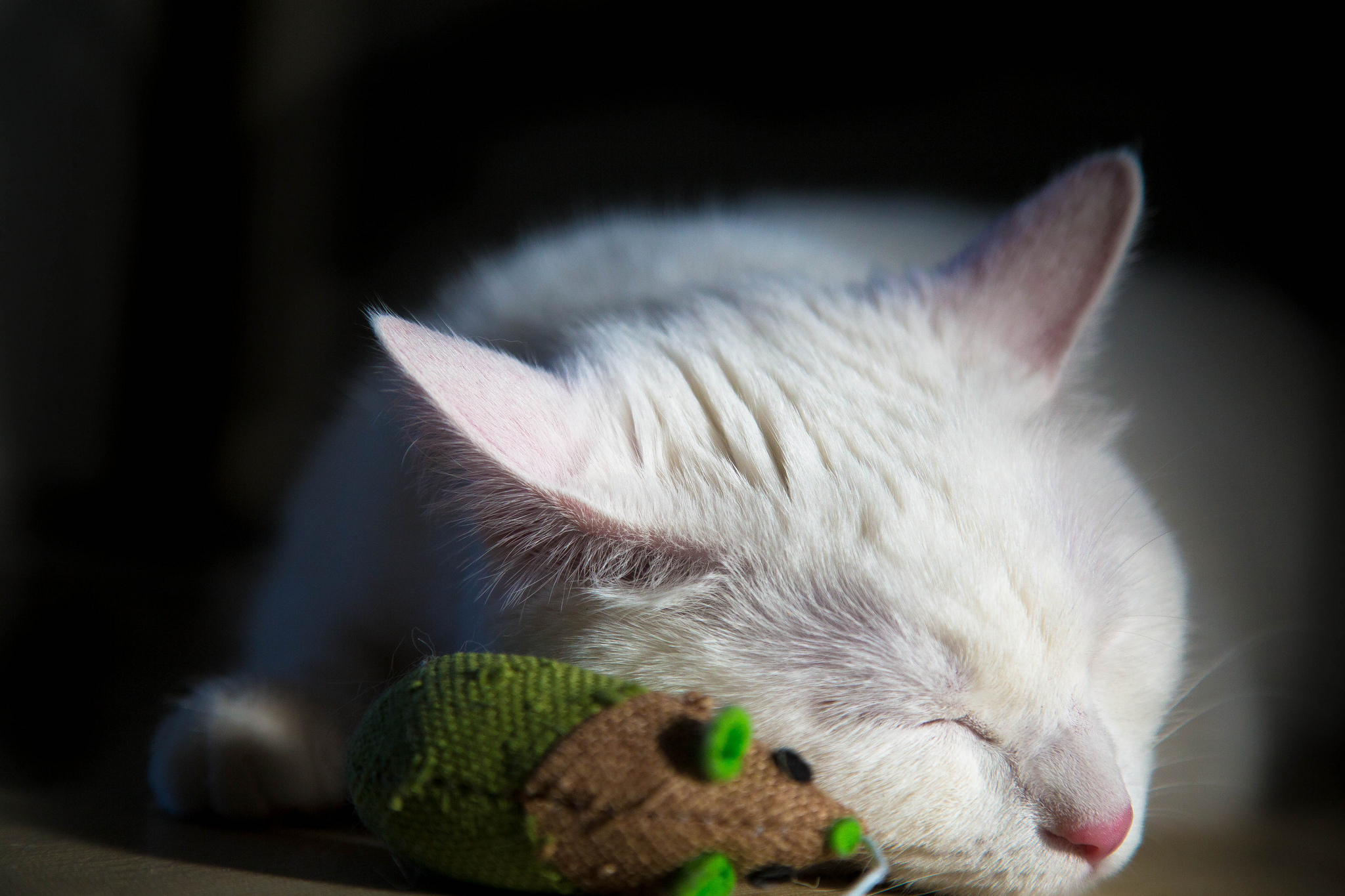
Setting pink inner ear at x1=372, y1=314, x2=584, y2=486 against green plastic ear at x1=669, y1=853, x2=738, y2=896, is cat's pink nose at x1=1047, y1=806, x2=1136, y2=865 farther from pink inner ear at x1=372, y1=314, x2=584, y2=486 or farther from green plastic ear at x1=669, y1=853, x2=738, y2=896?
pink inner ear at x1=372, y1=314, x2=584, y2=486

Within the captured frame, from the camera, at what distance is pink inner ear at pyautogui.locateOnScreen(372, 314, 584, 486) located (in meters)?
0.72

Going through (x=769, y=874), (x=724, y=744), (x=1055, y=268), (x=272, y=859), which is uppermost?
(x=1055, y=268)

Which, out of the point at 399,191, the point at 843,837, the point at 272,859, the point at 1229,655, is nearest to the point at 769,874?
the point at 843,837

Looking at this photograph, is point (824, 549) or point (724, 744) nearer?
point (724, 744)

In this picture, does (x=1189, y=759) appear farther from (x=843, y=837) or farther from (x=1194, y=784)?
(x=843, y=837)

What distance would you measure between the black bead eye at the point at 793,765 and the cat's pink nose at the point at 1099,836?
222 millimetres

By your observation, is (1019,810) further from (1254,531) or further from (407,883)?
(1254,531)

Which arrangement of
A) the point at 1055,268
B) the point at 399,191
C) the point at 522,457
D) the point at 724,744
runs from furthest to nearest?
the point at 399,191, the point at 1055,268, the point at 522,457, the point at 724,744

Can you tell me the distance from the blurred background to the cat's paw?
0.40 m

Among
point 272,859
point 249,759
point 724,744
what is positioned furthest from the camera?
point 249,759

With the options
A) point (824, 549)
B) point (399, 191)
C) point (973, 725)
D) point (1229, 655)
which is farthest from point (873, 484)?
point (399, 191)

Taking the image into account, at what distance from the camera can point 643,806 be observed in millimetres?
648

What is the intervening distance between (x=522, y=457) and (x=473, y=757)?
21 centimetres

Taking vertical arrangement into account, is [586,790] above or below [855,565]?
below
